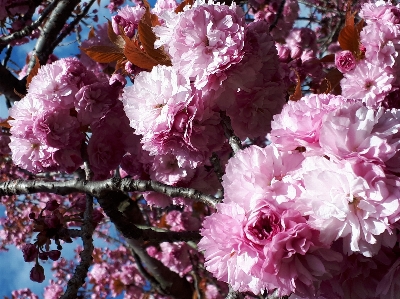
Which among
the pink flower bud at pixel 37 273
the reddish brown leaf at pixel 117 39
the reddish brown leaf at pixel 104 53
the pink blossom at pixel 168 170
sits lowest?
the pink flower bud at pixel 37 273

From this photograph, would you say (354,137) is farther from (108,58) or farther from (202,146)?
(108,58)

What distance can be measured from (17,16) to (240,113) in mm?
3823

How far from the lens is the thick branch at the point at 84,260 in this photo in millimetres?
1423

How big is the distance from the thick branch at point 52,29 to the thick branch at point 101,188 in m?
1.65

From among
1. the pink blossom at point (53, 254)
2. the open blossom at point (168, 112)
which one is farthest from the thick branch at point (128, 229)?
the open blossom at point (168, 112)

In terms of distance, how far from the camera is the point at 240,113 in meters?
1.36

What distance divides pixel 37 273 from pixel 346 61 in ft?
5.33

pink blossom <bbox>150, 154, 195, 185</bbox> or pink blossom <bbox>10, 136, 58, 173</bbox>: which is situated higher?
pink blossom <bbox>10, 136, 58, 173</bbox>

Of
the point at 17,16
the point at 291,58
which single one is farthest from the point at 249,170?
the point at 17,16

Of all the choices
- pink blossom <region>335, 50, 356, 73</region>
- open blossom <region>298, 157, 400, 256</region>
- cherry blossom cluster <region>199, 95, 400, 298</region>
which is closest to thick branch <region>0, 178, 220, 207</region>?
cherry blossom cluster <region>199, 95, 400, 298</region>

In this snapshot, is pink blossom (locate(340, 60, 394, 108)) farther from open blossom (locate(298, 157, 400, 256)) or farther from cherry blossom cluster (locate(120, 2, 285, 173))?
open blossom (locate(298, 157, 400, 256))

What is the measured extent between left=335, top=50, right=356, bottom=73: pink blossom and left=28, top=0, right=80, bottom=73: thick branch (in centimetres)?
217

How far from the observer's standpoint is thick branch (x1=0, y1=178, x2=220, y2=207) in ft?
4.00

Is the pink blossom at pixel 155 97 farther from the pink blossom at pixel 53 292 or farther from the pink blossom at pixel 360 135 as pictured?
the pink blossom at pixel 53 292
